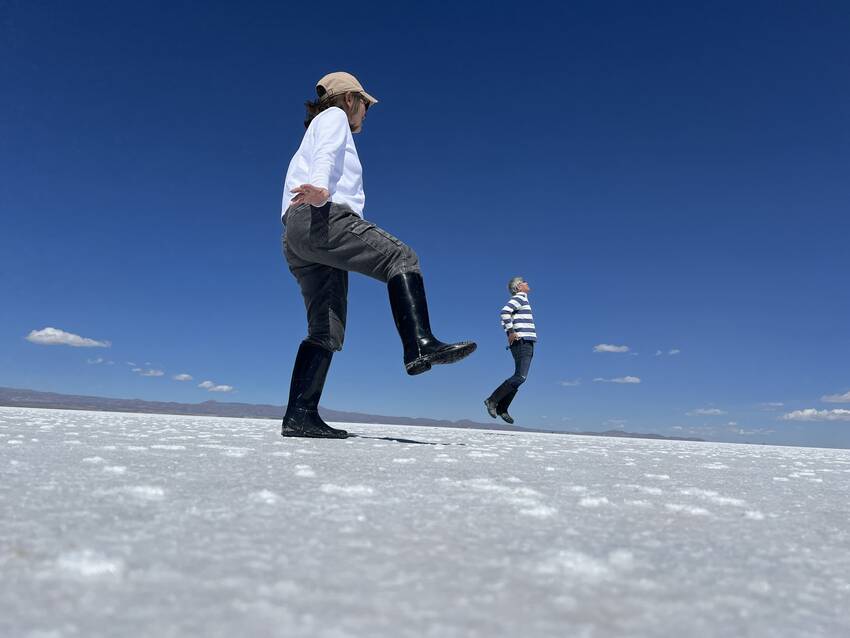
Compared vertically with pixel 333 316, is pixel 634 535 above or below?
below

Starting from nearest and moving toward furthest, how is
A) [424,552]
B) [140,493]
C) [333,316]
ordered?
[424,552] → [140,493] → [333,316]

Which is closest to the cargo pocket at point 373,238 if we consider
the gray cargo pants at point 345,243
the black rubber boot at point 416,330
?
the gray cargo pants at point 345,243

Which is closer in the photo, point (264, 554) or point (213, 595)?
point (213, 595)

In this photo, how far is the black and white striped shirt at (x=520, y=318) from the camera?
817 centimetres

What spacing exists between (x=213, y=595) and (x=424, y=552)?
38 centimetres

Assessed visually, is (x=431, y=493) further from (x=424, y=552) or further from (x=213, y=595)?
(x=213, y=595)

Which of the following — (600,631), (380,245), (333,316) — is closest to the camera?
(600,631)

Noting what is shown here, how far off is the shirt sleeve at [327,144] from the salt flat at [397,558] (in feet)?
6.65

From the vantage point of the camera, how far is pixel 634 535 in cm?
123

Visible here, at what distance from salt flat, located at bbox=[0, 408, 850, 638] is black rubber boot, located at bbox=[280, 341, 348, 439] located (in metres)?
1.96

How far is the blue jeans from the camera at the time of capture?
8195 mm

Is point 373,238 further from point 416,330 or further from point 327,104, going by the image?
point 327,104

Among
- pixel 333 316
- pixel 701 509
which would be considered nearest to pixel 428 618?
pixel 701 509

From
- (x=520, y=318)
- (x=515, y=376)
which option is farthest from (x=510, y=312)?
(x=515, y=376)
